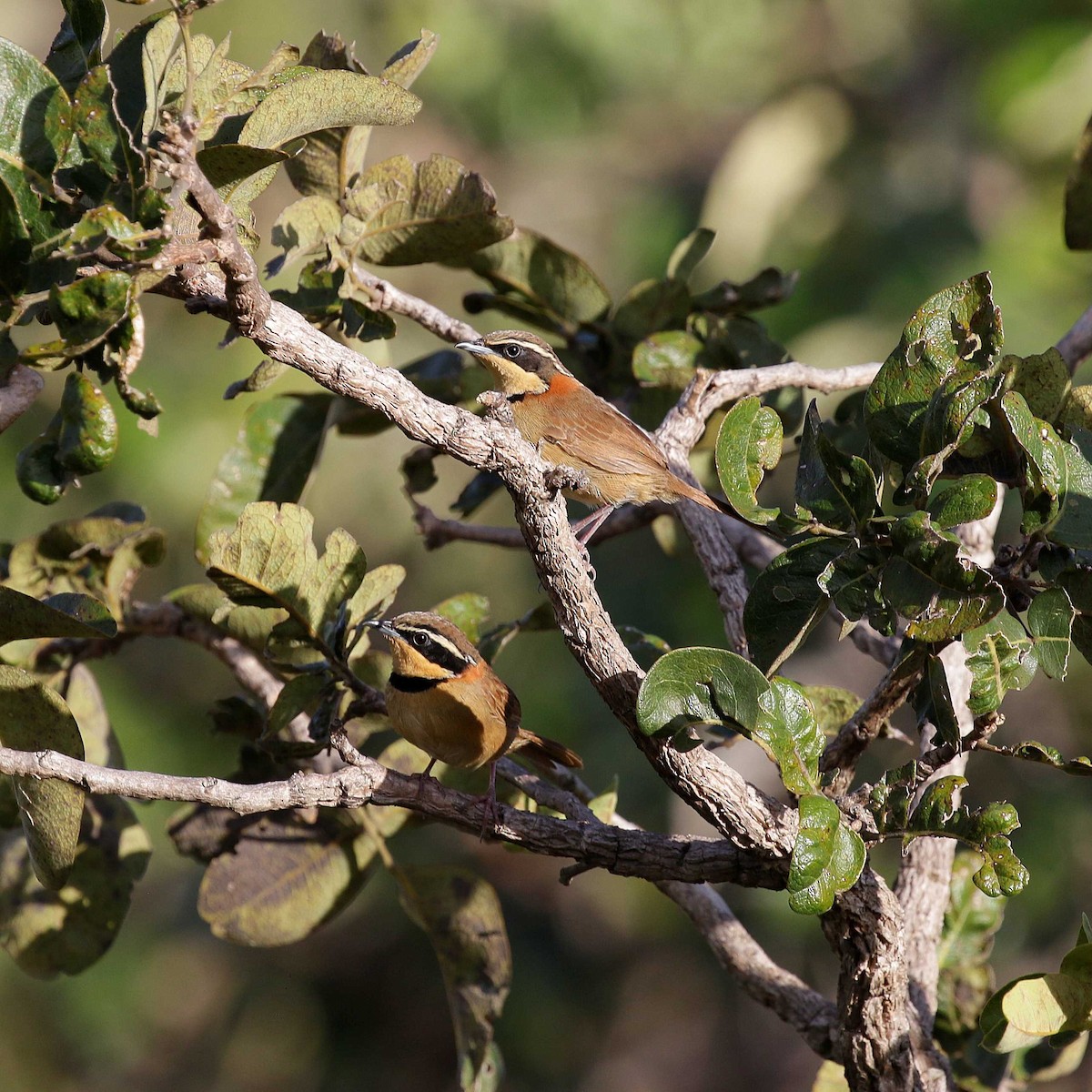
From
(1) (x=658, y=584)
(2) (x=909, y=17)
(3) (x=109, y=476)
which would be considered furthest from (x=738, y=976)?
(2) (x=909, y=17)

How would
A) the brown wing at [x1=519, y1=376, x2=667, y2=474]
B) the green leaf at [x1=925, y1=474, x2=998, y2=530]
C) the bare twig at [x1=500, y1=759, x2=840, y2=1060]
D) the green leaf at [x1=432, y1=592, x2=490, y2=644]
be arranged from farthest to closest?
the brown wing at [x1=519, y1=376, x2=667, y2=474] → the green leaf at [x1=432, y1=592, x2=490, y2=644] → the bare twig at [x1=500, y1=759, x2=840, y2=1060] → the green leaf at [x1=925, y1=474, x2=998, y2=530]

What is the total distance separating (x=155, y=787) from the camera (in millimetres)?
1706

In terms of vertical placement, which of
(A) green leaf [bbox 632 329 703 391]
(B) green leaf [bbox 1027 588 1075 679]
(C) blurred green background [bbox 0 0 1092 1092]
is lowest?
(C) blurred green background [bbox 0 0 1092 1092]

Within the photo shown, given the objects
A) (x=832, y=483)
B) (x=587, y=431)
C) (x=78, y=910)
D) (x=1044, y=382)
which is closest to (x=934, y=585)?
(x=832, y=483)

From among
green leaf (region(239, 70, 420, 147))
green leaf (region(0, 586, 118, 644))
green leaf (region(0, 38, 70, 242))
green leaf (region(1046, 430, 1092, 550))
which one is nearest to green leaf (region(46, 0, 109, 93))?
green leaf (region(0, 38, 70, 242))

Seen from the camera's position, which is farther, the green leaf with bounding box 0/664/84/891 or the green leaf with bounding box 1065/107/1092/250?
the green leaf with bounding box 1065/107/1092/250

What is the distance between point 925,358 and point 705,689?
24.8 inches

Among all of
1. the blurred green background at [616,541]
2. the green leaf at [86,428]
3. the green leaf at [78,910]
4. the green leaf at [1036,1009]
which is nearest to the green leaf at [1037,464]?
the green leaf at [1036,1009]

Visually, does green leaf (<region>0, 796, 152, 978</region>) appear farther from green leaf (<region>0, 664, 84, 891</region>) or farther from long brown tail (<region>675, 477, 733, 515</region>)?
long brown tail (<region>675, 477, 733, 515</region>)

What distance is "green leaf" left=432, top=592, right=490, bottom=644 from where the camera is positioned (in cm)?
279

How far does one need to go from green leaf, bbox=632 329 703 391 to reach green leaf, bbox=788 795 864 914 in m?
1.59

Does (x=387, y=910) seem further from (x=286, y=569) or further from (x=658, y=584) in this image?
(x=286, y=569)

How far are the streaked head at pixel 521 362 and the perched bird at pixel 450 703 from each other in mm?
990

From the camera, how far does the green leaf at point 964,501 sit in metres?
1.59
